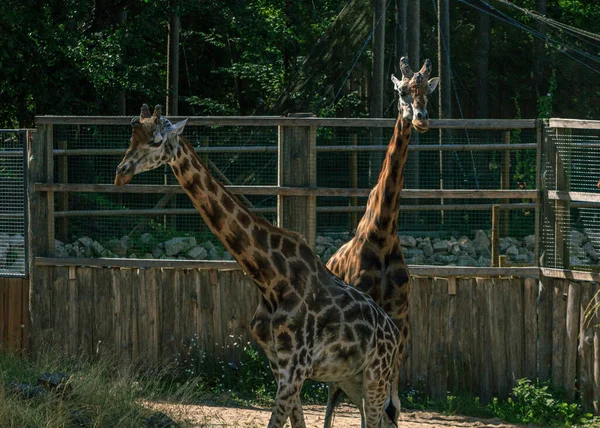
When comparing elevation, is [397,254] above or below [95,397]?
above

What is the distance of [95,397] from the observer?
7.62m

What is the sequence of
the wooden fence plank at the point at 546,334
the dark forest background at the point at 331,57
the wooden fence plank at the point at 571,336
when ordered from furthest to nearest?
the dark forest background at the point at 331,57, the wooden fence plank at the point at 546,334, the wooden fence plank at the point at 571,336

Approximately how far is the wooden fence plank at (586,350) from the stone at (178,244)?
14.8 feet

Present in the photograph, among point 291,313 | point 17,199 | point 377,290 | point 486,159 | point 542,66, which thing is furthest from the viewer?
point 542,66

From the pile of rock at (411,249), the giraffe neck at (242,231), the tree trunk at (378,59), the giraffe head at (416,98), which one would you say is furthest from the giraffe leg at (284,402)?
the tree trunk at (378,59)

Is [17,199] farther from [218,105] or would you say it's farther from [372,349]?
[218,105]

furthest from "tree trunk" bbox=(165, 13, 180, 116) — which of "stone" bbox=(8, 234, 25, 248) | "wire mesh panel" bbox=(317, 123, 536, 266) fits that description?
"stone" bbox=(8, 234, 25, 248)

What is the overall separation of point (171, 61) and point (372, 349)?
49.5ft

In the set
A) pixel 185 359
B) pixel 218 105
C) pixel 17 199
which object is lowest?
pixel 185 359

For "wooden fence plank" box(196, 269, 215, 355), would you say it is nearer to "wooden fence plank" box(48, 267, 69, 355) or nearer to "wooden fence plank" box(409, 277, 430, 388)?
"wooden fence plank" box(48, 267, 69, 355)

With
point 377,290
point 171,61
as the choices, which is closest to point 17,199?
point 377,290

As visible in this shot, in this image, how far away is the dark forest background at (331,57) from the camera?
56.4 feet

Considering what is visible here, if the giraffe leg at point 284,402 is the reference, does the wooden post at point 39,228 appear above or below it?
above

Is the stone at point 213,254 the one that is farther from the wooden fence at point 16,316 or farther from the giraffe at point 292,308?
the giraffe at point 292,308
